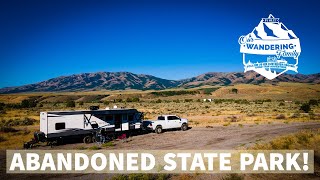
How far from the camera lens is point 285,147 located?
56.9ft

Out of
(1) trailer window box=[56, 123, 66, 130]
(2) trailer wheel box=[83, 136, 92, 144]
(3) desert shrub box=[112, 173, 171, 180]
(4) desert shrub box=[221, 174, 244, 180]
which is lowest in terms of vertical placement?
(3) desert shrub box=[112, 173, 171, 180]

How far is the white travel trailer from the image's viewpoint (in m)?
21.3

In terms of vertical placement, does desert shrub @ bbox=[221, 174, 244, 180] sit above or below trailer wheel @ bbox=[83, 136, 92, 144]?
below

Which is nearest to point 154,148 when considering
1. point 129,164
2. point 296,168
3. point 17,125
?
point 129,164

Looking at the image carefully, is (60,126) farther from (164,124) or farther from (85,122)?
(164,124)

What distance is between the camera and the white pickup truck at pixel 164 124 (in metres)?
28.2

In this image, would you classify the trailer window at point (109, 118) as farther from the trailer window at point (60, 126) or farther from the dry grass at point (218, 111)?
the dry grass at point (218, 111)

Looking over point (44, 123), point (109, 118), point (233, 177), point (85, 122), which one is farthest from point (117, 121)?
point (233, 177)

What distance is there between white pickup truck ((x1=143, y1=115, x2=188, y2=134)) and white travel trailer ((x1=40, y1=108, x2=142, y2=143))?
52.8 inches

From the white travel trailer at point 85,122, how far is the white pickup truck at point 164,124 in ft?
4.40

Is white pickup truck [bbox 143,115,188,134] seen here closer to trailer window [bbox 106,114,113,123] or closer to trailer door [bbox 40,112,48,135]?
trailer window [bbox 106,114,113,123]

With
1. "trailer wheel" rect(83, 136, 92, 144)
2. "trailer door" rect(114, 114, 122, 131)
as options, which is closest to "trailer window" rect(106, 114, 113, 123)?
"trailer door" rect(114, 114, 122, 131)

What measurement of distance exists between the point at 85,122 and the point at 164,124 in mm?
8800

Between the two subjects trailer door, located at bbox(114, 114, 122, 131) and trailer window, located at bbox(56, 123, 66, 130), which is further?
trailer door, located at bbox(114, 114, 122, 131)
